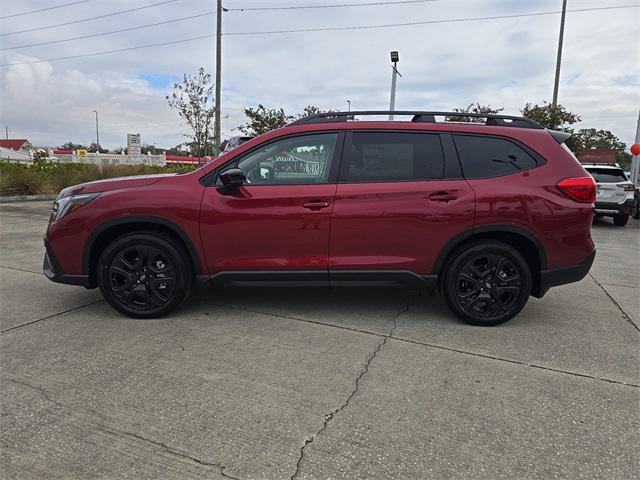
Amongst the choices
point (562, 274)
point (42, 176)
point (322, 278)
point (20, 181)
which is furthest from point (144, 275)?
point (42, 176)

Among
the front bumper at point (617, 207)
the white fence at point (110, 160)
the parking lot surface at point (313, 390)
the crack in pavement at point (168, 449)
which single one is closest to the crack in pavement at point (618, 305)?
the parking lot surface at point (313, 390)

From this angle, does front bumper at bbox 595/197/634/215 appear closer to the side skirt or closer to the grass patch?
the side skirt

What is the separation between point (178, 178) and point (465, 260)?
102 inches

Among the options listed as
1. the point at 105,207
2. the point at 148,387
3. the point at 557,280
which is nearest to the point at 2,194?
the point at 105,207

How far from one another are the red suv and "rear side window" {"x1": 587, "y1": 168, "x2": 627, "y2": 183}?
951 cm

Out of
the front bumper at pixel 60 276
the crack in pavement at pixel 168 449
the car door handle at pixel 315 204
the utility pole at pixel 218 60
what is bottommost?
the crack in pavement at pixel 168 449

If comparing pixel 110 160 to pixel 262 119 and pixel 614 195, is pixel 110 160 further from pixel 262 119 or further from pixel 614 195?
pixel 614 195

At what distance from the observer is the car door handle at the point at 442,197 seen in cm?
391

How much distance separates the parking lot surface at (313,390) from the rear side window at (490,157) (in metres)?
1.38

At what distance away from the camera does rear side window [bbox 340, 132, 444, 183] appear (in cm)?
398

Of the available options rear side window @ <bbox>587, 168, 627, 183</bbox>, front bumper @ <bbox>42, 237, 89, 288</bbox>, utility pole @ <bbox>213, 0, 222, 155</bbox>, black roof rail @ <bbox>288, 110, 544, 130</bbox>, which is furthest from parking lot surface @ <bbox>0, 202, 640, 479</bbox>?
utility pole @ <bbox>213, 0, 222, 155</bbox>

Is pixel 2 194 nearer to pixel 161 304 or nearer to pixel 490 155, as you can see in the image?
pixel 161 304

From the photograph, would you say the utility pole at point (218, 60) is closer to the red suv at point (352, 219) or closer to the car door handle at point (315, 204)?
the red suv at point (352, 219)

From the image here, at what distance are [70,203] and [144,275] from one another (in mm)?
894
